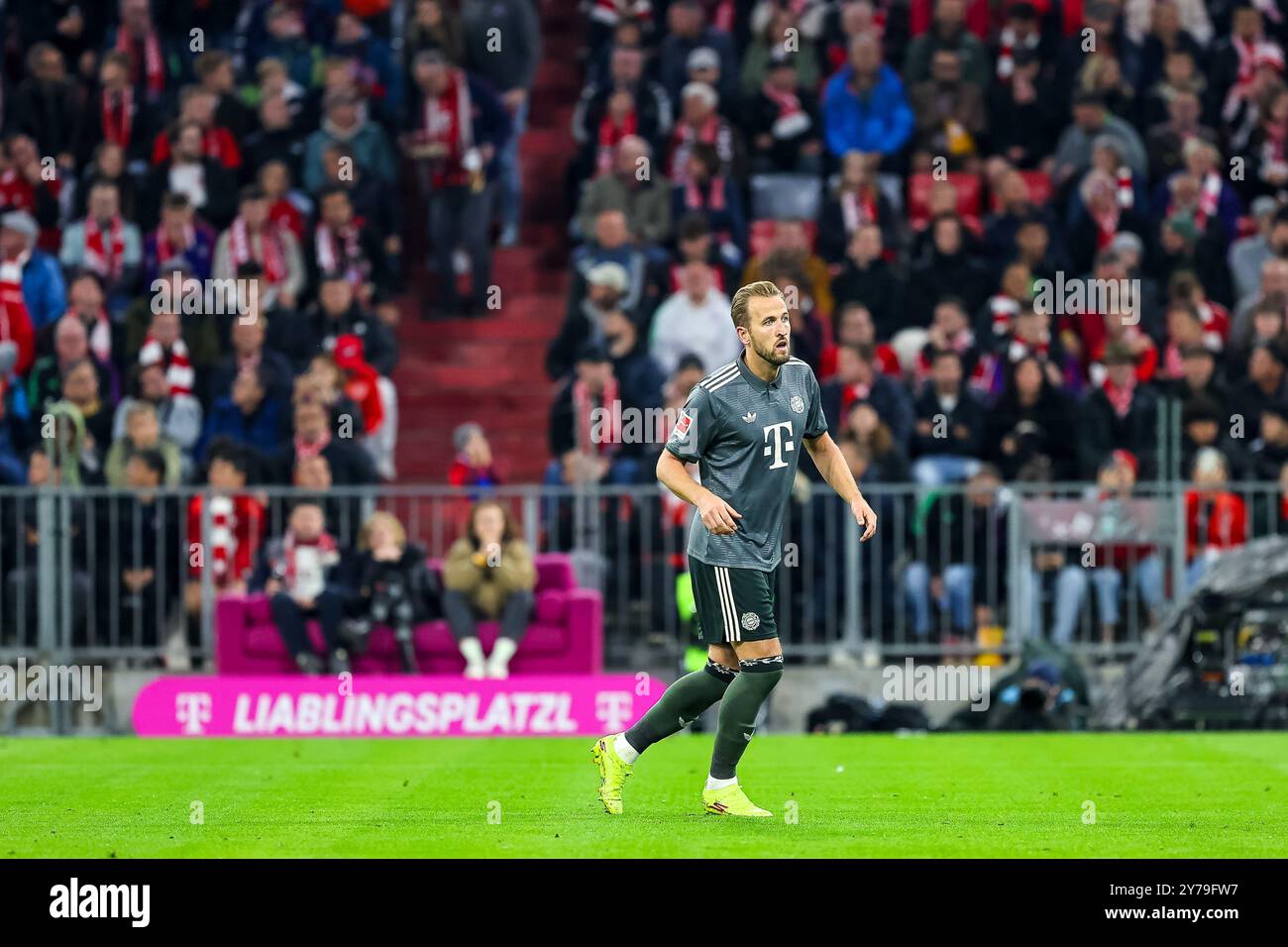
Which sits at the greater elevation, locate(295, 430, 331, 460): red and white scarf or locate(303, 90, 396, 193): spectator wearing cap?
locate(303, 90, 396, 193): spectator wearing cap

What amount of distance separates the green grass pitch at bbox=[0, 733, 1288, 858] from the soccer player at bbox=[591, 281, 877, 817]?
50 cm

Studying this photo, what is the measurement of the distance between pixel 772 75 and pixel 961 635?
765 centimetres

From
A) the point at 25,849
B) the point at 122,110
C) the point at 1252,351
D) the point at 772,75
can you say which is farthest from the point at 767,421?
the point at 122,110

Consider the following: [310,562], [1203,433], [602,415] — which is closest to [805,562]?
[602,415]

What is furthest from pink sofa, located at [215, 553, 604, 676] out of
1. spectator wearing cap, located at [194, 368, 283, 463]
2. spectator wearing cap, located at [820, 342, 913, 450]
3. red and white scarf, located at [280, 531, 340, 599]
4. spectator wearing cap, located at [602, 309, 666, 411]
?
spectator wearing cap, located at [820, 342, 913, 450]

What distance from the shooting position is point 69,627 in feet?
66.2

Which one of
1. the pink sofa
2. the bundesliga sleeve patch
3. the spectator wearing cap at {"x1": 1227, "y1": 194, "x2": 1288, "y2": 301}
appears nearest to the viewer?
the bundesliga sleeve patch

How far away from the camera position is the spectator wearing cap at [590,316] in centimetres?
2297

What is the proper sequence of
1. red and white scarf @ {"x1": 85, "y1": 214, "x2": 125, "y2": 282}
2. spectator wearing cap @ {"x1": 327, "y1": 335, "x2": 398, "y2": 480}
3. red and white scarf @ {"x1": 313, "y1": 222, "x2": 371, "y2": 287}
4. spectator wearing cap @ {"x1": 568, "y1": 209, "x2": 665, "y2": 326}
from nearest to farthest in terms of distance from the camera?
1. spectator wearing cap @ {"x1": 327, "y1": 335, "x2": 398, "y2": 480}
2. spectator wearing cap @ {"x1": 568, "y1": 209, "x2": 665, "y2": 326}
3. red and white scarf @ {"x1": 313, "y1": 222, "x2": 371, "y2": 287}
4. red and white scarf @ {"x1": 85, "y1": 214, "x2": 125, "y2": 282}

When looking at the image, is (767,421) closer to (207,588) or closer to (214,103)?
(207,588)

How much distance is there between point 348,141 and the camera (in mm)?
25750

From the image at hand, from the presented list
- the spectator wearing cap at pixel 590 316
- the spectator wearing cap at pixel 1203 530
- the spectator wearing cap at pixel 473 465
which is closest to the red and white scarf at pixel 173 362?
the spectator wearing cap at pixel 473 465

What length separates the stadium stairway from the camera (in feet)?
79.7

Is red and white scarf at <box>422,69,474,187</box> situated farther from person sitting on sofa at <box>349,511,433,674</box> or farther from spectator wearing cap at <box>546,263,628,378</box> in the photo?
person sitting on sofa at <box>349,511,433,674</box>
